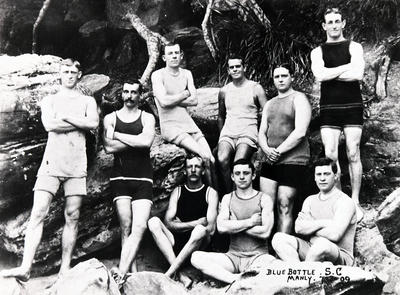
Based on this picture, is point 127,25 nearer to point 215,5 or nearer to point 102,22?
point 102,22

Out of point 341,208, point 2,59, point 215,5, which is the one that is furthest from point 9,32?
point 341,208

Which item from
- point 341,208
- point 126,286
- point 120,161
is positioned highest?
point 120,161

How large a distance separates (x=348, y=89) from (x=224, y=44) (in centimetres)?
375

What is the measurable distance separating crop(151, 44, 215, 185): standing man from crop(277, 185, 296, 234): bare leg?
3.41 ft

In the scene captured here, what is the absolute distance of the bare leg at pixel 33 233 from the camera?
7.16m

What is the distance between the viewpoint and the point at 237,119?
828cm

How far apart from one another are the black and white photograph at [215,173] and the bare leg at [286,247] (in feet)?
0.05

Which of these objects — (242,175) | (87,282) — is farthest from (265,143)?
(87,282)

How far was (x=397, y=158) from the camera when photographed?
877 centimetres

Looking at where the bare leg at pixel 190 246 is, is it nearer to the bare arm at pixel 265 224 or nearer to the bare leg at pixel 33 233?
the bare arm at pixel 265 224

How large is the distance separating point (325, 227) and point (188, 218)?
1803mm

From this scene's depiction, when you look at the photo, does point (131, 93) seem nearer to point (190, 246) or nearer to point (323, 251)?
point (190, 246)

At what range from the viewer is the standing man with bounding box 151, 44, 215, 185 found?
8227 mm

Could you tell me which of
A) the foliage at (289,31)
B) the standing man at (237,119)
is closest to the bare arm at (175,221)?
the standing man at (237,119)
